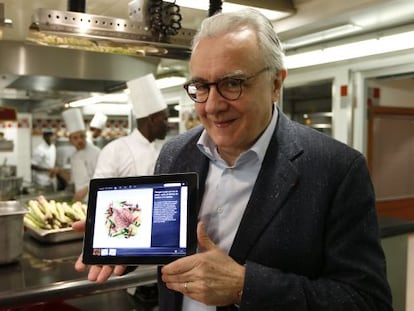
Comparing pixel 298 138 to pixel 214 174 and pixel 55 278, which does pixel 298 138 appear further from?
pixel 55 278

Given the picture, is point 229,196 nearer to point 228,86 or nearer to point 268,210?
point 268,210

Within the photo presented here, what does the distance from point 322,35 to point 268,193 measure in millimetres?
2623

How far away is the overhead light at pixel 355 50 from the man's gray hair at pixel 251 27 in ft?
7.35

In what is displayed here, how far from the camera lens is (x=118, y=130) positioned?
8734 mm

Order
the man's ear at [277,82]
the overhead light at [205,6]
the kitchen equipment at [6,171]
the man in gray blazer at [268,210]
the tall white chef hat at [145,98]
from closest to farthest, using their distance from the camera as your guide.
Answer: the man in gray blazer at [268,210]
the man's ear at [277,82]
the overhead light at [205,6]
the tall white chef hat at [145,98]
the kitchen equipment at [6,171]

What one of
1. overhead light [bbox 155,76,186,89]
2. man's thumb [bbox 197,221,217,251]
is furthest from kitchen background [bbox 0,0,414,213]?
man's thumb [bbox 197,221,217,251]

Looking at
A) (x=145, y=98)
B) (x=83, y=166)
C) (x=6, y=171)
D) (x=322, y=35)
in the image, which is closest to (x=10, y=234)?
(x=145, y=98)

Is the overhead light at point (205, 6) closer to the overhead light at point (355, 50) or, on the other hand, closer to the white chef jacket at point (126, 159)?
the overhead light at point (355, 50)

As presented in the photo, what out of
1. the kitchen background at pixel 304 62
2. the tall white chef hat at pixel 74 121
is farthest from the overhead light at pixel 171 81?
the tall white chef hat at pixel 74 121

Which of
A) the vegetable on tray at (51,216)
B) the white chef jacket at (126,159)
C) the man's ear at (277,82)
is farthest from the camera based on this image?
the white chef jacket at (126,159)

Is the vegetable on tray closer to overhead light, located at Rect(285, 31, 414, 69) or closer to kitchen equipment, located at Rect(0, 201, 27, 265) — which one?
kitchen equipment, located at Rect(0, 201, 27, 265)

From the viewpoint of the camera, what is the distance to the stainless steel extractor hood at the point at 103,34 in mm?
1779

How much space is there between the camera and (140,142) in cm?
304

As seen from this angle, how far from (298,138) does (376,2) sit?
188 centimetres
